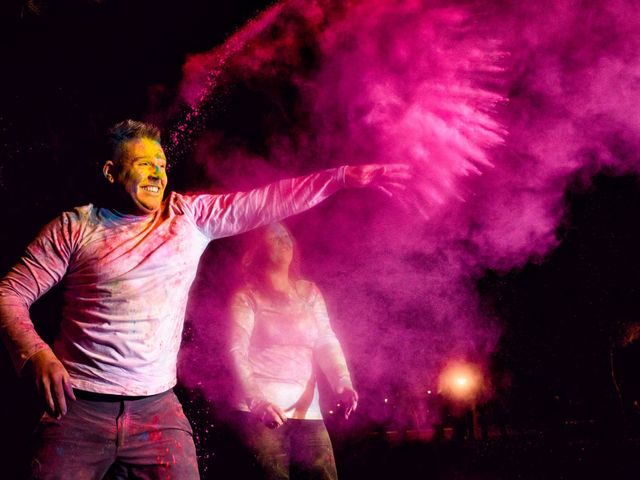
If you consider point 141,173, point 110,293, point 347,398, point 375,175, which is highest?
point 375,175

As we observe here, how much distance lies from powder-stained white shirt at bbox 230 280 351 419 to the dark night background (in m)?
0.48

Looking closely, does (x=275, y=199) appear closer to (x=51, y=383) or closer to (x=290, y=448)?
(x=51, y=383)

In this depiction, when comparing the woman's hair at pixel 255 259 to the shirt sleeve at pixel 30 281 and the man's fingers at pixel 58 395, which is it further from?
the man's fingers at pixel 58 395

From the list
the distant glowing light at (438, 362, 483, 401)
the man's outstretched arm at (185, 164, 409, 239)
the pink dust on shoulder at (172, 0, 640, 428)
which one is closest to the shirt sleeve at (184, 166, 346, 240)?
the man's outstretched arm at (185, 164, 409, 239)

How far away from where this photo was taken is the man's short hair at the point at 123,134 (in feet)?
9.49

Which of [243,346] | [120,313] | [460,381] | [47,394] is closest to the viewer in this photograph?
[47,394]

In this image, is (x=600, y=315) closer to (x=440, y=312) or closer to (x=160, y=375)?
(x=440, y=312)

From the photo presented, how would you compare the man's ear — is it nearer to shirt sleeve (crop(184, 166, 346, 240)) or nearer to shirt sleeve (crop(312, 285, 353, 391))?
shirt sleeve (crop(184, 166, 346, 240))

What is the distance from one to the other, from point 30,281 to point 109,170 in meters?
0.82

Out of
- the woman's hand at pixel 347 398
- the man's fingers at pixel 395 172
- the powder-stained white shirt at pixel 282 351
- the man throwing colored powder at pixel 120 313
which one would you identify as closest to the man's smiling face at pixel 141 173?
the man throwing colored powder at pixel 120 313

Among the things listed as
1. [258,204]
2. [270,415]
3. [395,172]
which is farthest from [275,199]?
[270,415]

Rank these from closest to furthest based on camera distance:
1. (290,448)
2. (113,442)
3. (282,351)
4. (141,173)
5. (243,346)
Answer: (113,442)
(141,173)
(290,448)
(243,346)
(282,351)

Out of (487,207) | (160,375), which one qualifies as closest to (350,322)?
(487,207)

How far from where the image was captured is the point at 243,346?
3.40 metres
